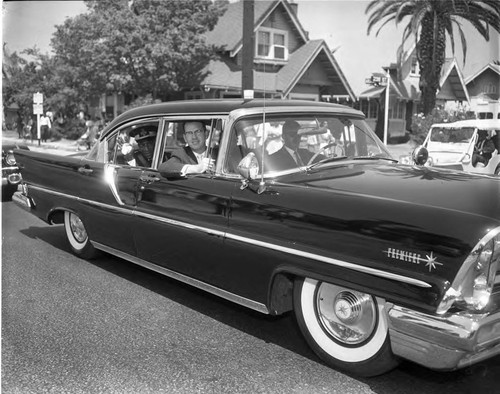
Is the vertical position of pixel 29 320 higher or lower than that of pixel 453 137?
lower

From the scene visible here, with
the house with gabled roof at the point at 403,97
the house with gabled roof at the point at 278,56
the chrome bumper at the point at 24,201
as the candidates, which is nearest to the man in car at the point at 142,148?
the chrome bumper at the point at 24,201

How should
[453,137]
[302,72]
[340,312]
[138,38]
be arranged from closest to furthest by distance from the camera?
[340,312] → [453,137] → [138,38] → [302,72]

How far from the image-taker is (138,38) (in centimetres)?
1970

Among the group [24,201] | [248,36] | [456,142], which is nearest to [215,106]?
[24,201]

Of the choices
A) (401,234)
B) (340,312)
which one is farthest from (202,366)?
(401,234)

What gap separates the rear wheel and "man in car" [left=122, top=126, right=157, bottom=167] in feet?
3.34

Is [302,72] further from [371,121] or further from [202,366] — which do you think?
[202,366]

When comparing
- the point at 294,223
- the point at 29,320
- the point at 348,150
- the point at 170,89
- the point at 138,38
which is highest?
the point at 138,38

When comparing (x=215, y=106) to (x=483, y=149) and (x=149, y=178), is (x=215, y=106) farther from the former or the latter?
(x=483, y=149)

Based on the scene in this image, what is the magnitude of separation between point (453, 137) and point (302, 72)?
1113cm

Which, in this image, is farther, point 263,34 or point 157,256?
point 263,34

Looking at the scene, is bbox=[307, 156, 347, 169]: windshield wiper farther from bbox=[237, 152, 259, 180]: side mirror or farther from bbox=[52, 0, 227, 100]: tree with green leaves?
bbox=[52, 0, 227, 100]: tree with green leaves

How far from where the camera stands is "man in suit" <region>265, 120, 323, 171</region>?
3.46 m

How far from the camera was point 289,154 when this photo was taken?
140 inches
